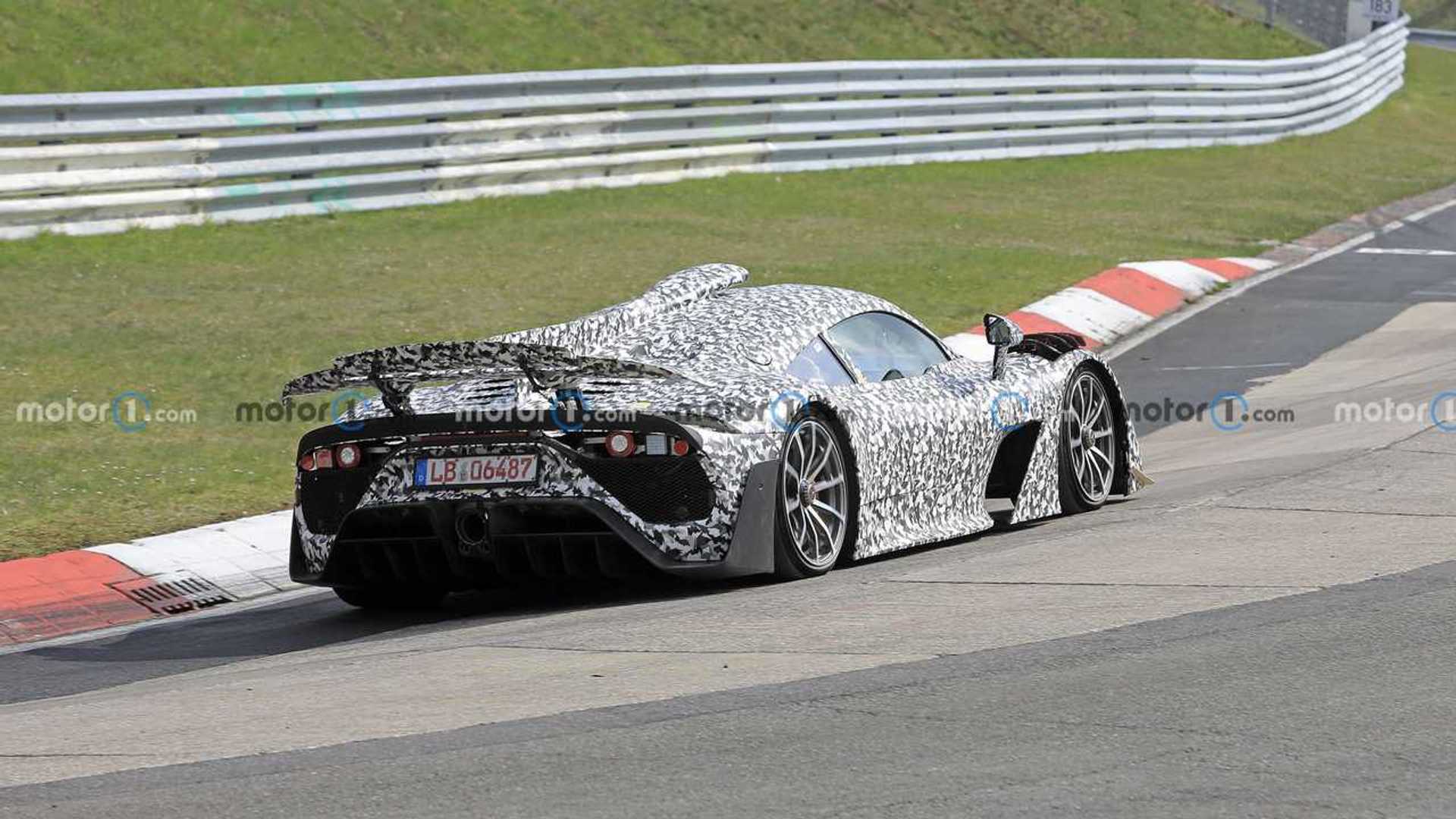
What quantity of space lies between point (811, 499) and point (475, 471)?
1331 millimetres

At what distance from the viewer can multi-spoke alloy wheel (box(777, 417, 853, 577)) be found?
8156 mm

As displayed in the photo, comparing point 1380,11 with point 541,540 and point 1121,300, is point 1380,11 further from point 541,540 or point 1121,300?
point 541,540

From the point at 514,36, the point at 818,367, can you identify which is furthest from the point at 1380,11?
the point at 818,367

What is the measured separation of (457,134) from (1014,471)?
11924 mm

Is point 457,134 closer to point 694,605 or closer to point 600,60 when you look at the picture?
point 600,60

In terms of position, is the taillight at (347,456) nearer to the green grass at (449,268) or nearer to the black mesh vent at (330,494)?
the black mesh vent at (330,494)

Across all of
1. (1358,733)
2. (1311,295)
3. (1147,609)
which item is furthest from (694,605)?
(1311,295)

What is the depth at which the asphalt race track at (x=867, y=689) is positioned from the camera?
5203 millimetres

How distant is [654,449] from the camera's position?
25.6 feet

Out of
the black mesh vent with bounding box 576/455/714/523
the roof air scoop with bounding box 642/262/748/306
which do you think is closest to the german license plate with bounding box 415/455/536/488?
the black mesh vent with bounding box 576/455/714/523

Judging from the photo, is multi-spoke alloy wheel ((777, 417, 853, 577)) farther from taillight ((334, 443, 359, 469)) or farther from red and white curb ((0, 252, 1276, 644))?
red and white curb ((0, 252, 1276, 644))

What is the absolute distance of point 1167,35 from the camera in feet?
130

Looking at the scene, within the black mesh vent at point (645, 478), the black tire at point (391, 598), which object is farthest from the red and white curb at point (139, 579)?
the black mesh vent at point (645, 478)

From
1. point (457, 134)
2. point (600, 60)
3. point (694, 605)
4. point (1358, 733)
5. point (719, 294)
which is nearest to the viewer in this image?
point (1358, 733)
